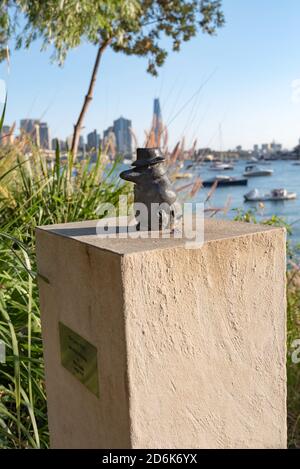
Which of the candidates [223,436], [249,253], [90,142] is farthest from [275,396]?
[90,142]

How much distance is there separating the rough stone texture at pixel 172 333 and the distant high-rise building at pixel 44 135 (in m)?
1.99

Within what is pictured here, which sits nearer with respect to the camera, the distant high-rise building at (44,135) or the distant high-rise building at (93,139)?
the distant high-rise building at (44,135)

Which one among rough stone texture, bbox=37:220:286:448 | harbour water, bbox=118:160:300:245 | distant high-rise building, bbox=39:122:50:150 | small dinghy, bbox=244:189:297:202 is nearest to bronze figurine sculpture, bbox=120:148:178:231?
rough stone texture, bbox=37:220:286:448

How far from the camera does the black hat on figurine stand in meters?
1.32

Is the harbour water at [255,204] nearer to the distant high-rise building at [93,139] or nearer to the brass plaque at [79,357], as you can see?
the distant high-rise building at [93,139]

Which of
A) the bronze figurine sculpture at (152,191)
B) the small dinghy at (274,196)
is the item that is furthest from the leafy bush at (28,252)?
the small dinghy at (274,196)

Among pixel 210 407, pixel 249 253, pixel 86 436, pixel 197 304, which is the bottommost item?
pixel 86 436

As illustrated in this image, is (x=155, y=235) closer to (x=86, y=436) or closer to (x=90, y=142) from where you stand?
(x=86, y=436)

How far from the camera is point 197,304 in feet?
3.79

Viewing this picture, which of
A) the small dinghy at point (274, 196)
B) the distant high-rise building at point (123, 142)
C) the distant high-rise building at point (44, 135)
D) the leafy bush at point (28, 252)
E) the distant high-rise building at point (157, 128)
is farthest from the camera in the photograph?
the small dinghy at point (274, 196)

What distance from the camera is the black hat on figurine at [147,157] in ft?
4.32

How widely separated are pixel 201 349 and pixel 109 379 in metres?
0.26

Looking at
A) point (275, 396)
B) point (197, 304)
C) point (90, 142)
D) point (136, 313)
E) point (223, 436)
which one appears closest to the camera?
point (136, 313)

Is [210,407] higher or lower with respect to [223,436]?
higher
